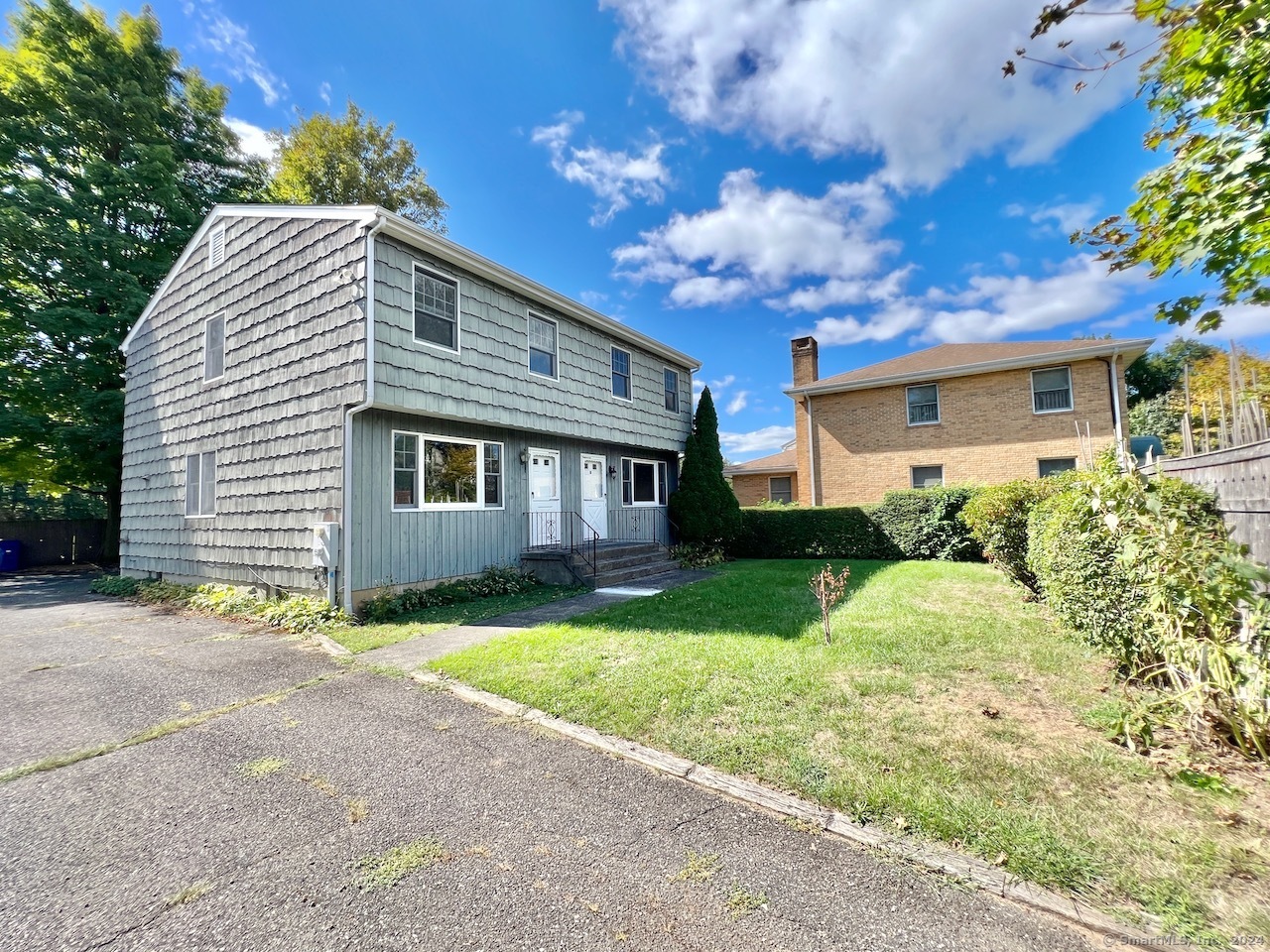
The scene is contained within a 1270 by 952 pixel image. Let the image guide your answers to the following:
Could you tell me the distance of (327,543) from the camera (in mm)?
8031

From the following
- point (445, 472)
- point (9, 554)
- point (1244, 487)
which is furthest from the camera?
point (9, 554)

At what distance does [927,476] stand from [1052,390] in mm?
4072

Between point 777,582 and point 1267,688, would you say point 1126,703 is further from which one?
point 777,582

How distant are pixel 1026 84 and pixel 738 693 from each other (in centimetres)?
585

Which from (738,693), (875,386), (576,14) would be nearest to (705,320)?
(875,386)

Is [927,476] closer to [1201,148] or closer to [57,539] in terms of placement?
[1201,148]

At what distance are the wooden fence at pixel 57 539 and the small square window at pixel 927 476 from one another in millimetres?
27655

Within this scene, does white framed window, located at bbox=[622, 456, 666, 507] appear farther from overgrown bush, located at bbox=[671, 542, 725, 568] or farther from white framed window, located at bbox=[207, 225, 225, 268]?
white framed window, located at bbox=[207, 225, 225, 268]

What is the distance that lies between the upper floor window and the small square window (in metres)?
12.3

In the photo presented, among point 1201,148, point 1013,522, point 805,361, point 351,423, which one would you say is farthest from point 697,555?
point 1201,148

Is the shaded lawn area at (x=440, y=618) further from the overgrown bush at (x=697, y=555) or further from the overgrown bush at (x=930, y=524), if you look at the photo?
the overgrown bush at (x=930, y=524)

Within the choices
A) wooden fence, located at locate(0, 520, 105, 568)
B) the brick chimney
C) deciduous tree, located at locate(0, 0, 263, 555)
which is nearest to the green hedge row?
the brick chimney

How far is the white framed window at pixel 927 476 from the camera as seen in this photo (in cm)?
1677

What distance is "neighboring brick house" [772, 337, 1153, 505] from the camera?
1493 centimetres
